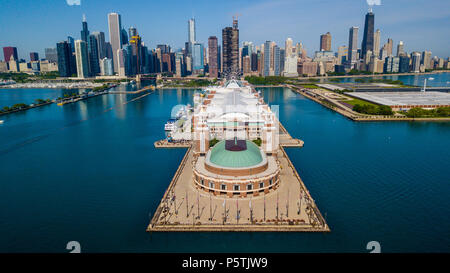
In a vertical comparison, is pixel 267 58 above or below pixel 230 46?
below

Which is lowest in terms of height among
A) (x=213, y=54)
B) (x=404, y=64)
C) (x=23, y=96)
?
(x=23, y=96)

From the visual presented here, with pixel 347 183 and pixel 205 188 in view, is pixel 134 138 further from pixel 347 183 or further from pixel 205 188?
pixel 347 183

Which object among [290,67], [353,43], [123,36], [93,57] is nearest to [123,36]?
[123,36]

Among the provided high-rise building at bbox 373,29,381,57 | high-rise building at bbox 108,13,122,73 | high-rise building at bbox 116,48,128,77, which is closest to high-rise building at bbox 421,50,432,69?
high-rise building at bbox 373,29,381,57

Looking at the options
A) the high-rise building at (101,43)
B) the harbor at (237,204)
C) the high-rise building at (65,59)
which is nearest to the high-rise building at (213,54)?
the high-rise building at (65,59)

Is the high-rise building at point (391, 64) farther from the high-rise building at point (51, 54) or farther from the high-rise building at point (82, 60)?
the high-rise building at point (51, 54)

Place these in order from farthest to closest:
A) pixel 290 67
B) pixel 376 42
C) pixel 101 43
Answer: pixel 376 42 → pixel 101 43 → pixel 290 67

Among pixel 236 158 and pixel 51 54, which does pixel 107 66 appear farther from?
pixel 236 158
